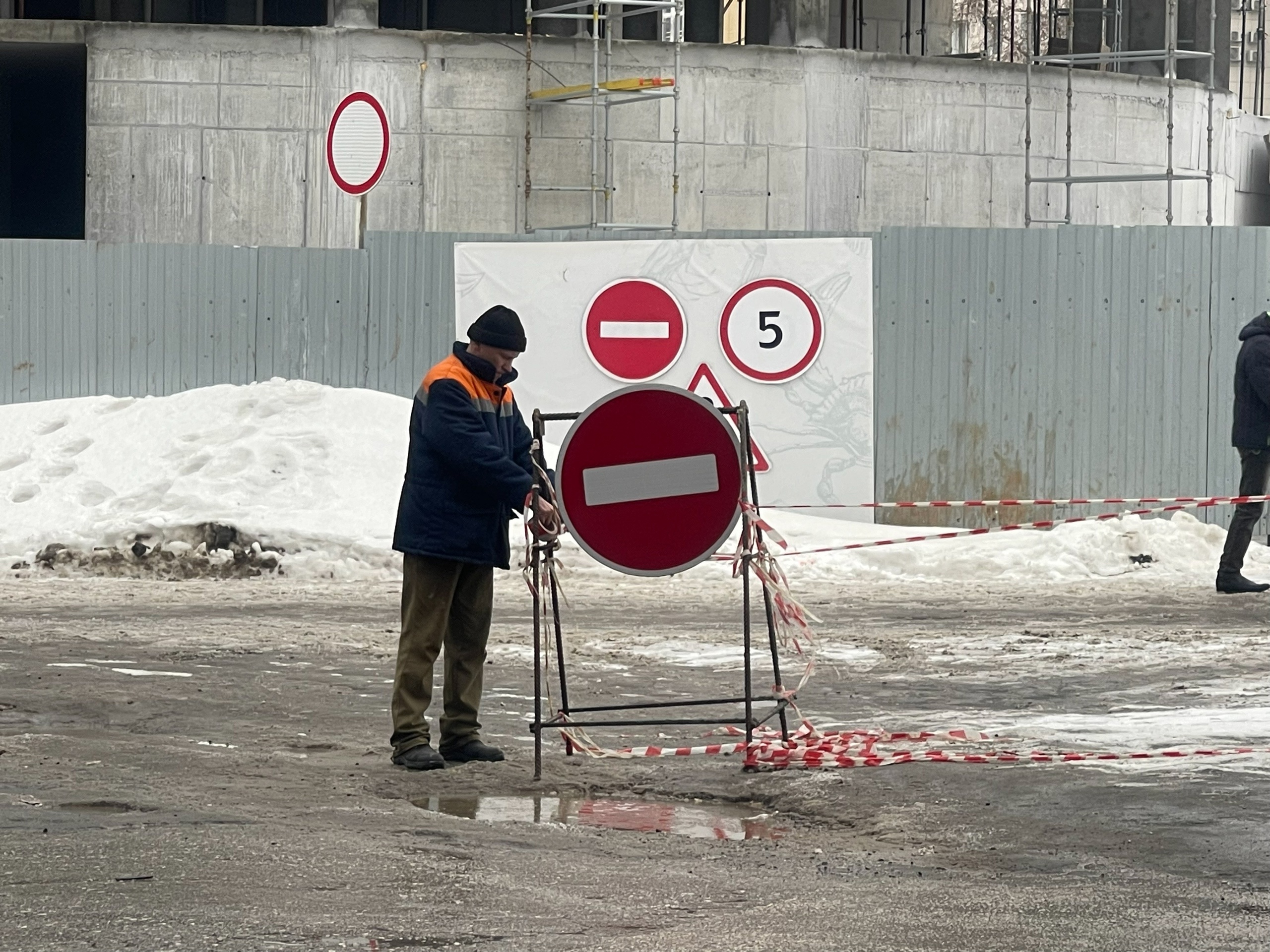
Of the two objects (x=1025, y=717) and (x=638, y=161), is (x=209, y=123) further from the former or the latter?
(x=1025, y=717)

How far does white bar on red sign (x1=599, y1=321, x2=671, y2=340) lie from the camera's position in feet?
54.6

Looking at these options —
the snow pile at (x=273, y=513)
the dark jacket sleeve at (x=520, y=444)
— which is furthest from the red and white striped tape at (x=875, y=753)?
the snow pile at (x=273, y=513)

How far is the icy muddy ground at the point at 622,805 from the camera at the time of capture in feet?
16.1

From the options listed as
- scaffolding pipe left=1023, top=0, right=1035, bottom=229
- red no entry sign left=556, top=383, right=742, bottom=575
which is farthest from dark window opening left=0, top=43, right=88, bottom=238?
red no entry sign left=556, top=383, right=742, bottom=575

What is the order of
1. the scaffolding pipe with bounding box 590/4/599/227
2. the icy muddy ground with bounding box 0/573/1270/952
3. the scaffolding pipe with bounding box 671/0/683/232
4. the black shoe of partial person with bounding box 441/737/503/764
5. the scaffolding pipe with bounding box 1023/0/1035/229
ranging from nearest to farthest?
the icy muddy ground with bounding box 0/573/1270/952, the black shoe of partial person with bounding box 441/737/503/764, the scaffolding pipe with bounding box 590/4/599/227, the scaffolding pipe with bounding box 671/0/683/232, the scaffolding pipe with bounding box 1023/0/1035/229

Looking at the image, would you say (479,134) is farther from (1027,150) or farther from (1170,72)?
(1170,72)

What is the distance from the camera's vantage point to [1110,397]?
16.4 metres

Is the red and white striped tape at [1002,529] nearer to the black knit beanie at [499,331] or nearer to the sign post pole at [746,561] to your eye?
the sign post pole at [746,561]

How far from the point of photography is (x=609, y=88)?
2175 centimetres

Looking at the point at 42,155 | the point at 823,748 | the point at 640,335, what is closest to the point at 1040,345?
the point at 640,335

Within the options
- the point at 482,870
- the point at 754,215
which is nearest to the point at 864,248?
the point at 754,215

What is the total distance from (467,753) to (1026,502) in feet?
22.1

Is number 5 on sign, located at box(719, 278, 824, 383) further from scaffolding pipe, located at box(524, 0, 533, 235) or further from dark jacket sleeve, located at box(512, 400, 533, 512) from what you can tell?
dark jacket sleeve, located at box(512, 400, 533, 512)

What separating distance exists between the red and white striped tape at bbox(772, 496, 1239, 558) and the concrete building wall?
8076mm
